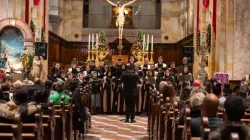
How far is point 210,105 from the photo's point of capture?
4988 mm

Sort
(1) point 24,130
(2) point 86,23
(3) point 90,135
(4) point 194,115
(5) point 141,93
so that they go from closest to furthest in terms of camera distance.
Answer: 1. (1) point 24,130
2. (4) point 194,115
3. (3) point 90,135
4. (5) point 141,93
5. (2) point 86,23

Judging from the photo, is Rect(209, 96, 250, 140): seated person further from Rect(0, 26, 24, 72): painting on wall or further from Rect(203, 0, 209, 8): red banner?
Rect(203, 0, 209, 8): red banner

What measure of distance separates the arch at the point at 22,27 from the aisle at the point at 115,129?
140 inches

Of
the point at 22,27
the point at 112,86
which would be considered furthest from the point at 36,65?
the point at 112,86

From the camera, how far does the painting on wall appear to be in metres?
16.0

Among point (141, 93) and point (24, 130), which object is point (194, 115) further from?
point (141, 93)

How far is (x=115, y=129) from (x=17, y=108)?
6213 millimetres

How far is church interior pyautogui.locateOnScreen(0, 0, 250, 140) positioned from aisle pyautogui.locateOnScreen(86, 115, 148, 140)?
0.09 feet

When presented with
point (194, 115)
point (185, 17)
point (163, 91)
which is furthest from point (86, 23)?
point (194, 115)

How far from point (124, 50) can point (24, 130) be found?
22531mm

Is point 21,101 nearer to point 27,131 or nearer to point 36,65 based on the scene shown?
point 27,131

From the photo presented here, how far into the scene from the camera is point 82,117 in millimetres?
9383

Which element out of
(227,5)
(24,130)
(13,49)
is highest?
(227,5)

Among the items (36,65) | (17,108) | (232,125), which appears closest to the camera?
(232,125)
